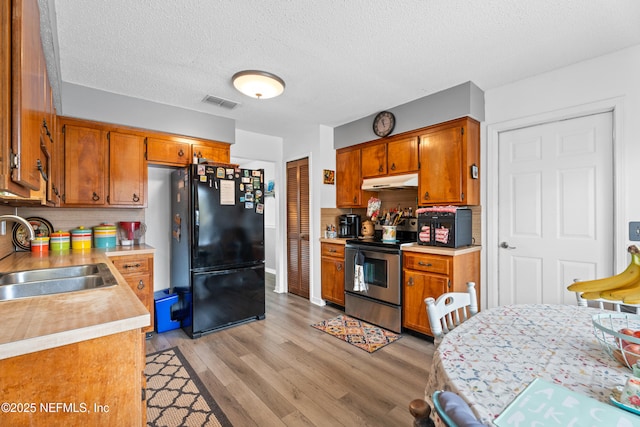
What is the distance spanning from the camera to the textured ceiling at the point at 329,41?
69.9 inches

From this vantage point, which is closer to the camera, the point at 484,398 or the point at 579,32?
the point at 484,398

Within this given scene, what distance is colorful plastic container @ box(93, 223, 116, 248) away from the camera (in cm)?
306

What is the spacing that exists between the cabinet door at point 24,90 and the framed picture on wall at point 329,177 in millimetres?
3161

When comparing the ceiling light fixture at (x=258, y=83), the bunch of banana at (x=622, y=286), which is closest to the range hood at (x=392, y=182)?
the ceiling light fixture at (x=258, y=83)

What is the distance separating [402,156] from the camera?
11.0ft

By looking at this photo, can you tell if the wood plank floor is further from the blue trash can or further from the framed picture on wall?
the framed picture on wall

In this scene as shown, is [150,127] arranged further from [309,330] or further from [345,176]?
[309,330]

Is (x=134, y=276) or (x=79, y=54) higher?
(x=79, y=54)

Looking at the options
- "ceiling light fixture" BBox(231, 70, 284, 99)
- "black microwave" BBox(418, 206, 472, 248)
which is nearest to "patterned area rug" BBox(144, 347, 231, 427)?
"black microwave" BBox(418, 206, 472, 248)

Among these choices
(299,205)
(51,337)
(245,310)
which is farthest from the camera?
(299,205)

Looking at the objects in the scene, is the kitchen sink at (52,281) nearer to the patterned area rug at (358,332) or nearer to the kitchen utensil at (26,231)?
the kitchen utensil at (26,231)

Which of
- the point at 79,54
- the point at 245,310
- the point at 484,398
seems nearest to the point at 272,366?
the point at 245,310

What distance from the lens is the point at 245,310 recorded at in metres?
3.33

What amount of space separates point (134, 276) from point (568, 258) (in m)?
3.85
